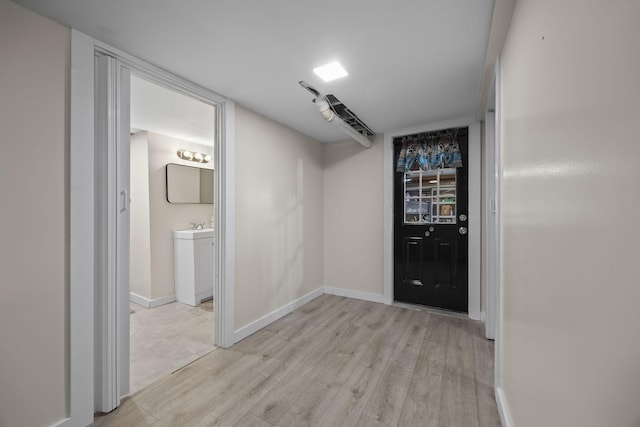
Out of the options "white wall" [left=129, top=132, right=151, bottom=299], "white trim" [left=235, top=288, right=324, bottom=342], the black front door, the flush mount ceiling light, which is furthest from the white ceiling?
the black front door

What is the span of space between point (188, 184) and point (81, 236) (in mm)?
2548

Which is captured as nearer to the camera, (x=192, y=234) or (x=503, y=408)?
(x=503, y=408)

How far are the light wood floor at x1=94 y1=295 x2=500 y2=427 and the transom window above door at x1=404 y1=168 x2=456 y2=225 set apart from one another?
1237mm

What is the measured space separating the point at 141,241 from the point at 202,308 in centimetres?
124

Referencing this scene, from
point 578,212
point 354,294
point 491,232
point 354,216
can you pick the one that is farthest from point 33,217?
point 491,232

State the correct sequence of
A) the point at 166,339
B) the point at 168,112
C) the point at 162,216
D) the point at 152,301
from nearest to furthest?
the point at 166,339, the point at 168,112, the point at 152,301, the point at 162,216

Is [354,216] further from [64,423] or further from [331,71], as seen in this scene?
[64,423]

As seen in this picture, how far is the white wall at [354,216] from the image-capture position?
11.6ft

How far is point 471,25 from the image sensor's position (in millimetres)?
1473

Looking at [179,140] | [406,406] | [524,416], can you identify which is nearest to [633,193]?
[524,416]

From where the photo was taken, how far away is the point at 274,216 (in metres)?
3.03

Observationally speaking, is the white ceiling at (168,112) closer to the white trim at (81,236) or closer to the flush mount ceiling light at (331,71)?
the white trim at (81,236)

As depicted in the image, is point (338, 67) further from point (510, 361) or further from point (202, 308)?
point (202, 308)

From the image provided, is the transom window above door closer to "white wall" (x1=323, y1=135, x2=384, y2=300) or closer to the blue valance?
the blue valance
